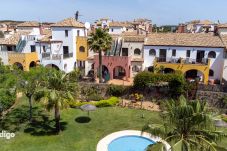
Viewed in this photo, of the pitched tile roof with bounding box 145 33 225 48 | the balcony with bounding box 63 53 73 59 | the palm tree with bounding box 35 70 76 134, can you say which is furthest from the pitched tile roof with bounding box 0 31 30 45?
the palm tree with bounding box 35 70 76 134

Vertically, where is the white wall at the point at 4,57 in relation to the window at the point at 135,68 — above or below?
above

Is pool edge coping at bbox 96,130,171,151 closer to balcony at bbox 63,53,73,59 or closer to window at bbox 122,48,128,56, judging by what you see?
window at bbox 122,48,128,56

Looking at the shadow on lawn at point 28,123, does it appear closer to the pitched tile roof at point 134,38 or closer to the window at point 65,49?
the window at point 65,49

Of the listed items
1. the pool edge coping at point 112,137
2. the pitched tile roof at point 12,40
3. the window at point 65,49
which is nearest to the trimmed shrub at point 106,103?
the pool edge coping at point 112,137

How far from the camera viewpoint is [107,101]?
36.2 m

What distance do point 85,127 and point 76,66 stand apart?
23.8 meters

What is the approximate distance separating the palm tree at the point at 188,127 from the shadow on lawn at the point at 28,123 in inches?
615

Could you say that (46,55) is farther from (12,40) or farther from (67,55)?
(12,40)

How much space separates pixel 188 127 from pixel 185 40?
3180 cm

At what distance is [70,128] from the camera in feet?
95.1

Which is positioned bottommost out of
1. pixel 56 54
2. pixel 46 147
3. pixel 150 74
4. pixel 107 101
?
pixel 46 147

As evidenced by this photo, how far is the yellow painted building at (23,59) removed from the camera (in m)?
46.6

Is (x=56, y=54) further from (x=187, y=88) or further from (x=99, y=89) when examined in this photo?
(x=187, y=88)

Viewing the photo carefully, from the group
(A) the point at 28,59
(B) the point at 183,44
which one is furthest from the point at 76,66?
(B) the point at 183,44
